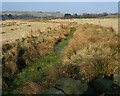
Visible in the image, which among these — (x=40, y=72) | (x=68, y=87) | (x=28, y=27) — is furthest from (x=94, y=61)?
(x=28, y=27)

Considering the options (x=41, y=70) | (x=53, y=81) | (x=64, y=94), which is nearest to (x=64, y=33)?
(x=41, y=70)

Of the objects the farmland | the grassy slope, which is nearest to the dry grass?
the farmland

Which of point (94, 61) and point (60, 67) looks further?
point (60, 67)

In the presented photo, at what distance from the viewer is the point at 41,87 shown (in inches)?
679

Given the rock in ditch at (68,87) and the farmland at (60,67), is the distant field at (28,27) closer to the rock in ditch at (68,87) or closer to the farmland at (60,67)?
the farmland at (60,67)

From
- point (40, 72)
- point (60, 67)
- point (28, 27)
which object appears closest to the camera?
point (60, 67)

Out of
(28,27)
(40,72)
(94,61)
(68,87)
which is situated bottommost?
(28,27)

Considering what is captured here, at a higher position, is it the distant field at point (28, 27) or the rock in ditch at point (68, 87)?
the rock in ditch at point (68, 87)

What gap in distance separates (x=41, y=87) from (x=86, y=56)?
2.75 meters

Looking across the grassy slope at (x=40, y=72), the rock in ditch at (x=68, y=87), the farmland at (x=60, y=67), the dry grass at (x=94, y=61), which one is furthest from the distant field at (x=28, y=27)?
the rock in ditch at (x=68, y=87)

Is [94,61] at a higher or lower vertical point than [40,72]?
higher

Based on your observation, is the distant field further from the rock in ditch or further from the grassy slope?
the rock in ditch

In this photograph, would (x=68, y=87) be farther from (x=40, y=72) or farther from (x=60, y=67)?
(x=40, y=72)

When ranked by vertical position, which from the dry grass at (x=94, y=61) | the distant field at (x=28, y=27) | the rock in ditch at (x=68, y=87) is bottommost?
the distant field at (x=28, y=27)
